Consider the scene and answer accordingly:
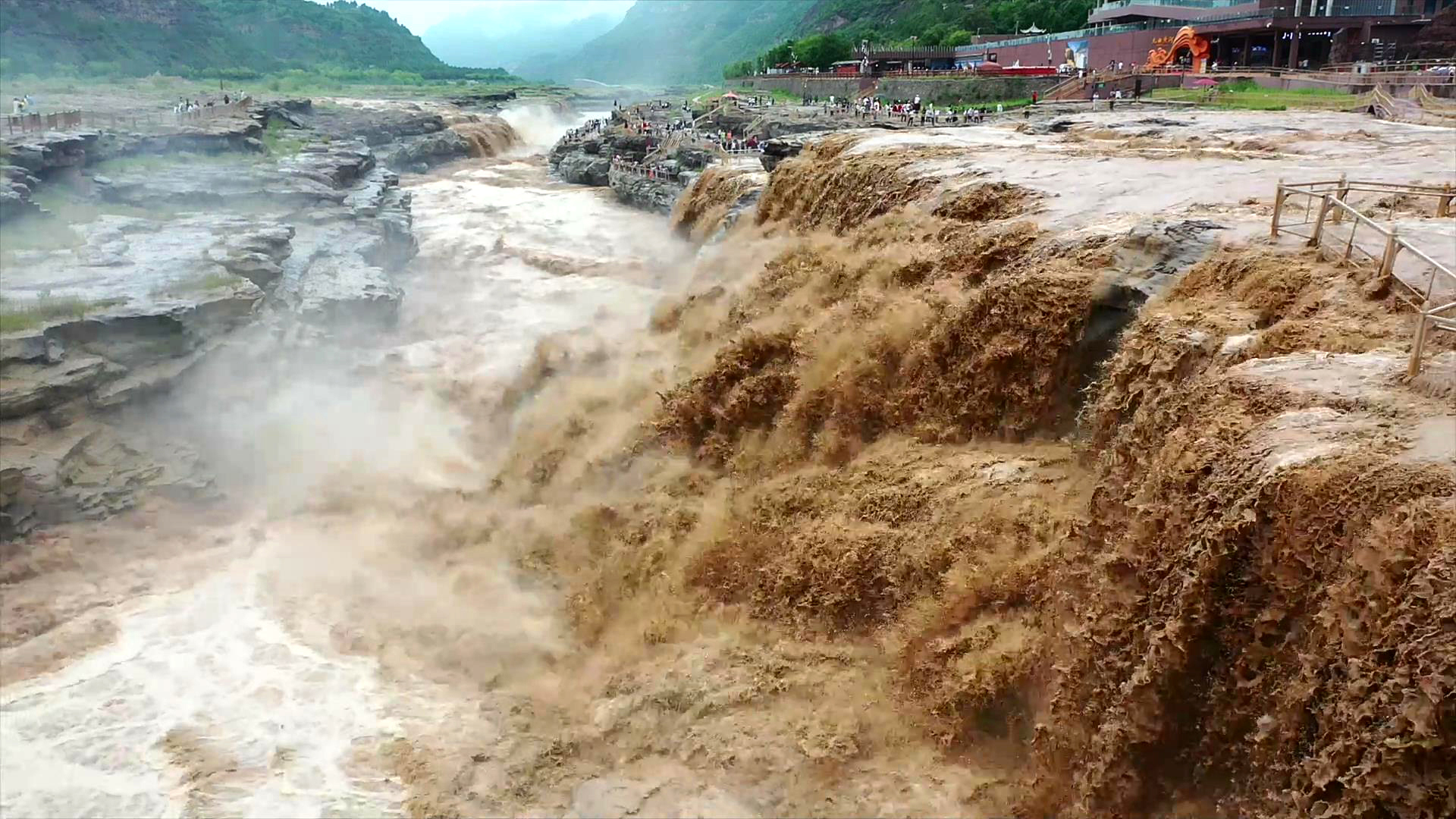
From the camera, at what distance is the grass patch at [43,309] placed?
11430 mm

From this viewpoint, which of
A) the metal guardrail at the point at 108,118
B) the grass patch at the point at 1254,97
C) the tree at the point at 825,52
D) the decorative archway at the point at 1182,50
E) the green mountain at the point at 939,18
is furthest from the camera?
the tree at the point at 825,52

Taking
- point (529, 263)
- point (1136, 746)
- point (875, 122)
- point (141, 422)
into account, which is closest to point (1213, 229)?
point (1136, 746)

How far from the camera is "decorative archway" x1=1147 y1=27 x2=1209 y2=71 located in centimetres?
3297

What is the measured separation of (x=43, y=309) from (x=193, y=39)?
85.1 m

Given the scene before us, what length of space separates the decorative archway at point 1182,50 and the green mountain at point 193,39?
57363 mm

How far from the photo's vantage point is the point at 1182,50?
34.8 m

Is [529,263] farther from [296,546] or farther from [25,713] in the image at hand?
[25,713]

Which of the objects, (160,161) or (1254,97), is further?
(1254,97)

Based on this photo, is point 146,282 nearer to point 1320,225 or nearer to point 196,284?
point 196,284

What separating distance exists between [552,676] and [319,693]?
2.11m

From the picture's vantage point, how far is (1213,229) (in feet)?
25.4

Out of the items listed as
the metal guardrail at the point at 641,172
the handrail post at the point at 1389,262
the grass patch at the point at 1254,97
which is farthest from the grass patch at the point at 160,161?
the grass patch at the point at 1254,97

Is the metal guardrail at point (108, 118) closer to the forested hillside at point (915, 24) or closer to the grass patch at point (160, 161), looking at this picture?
the grass patch at point (160, 161)

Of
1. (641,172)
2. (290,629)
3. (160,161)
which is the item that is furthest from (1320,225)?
(641,172)
